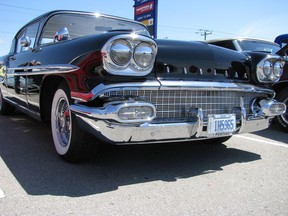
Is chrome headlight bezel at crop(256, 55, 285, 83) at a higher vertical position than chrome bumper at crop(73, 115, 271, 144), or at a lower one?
higher

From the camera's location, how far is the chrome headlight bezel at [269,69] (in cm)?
317

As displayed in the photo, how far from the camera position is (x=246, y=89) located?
2.97 metres

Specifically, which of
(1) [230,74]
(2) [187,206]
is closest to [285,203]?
(2) [187,206]

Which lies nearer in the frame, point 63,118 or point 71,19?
point 63,118

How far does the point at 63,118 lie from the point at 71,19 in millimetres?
1395

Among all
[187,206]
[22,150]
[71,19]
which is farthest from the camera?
[71,19]

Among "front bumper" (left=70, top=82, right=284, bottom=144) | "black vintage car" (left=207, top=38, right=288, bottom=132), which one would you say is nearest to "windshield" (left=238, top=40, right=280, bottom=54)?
"black vintage car" (left=207, top=38, right=288, bottom=132)

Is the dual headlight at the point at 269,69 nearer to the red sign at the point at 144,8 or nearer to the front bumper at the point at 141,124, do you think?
the front bumper at the point at 141,124

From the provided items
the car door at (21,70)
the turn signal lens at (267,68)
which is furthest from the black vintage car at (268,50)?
the car door at (21,70)

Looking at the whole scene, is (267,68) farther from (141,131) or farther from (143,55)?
(141,131)

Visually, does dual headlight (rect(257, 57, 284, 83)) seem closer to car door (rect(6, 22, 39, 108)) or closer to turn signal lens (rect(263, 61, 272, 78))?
turn signal lens (rect(263, 61, 272, 78))

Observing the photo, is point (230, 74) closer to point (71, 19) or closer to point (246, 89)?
point (246, 89)

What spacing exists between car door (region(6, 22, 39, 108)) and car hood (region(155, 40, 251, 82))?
178 centimetres

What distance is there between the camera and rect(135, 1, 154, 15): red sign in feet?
30.6
